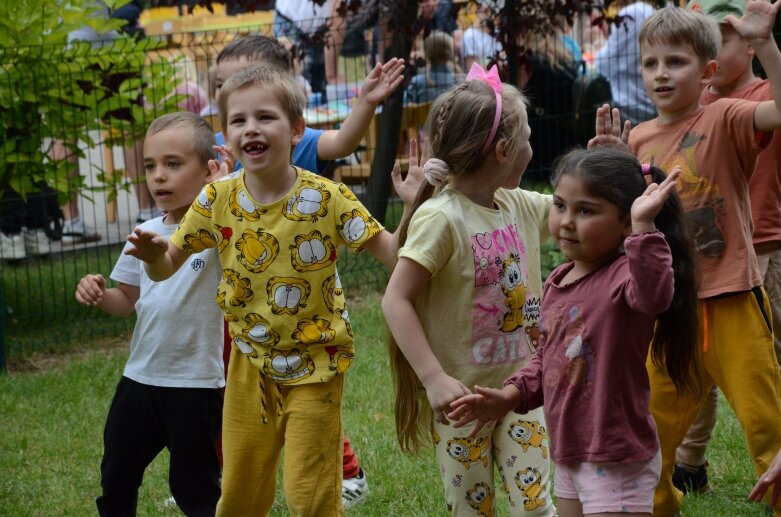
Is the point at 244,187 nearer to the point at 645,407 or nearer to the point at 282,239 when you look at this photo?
the point at 282,239

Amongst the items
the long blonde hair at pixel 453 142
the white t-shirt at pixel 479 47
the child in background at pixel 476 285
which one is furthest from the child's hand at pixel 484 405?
the white t-shirt at pixel 479 47

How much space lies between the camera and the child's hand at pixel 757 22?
3898 mm

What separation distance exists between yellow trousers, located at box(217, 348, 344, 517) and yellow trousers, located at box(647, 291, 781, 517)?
1.16 m

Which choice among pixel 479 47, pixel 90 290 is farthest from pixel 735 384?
pixel 479 47

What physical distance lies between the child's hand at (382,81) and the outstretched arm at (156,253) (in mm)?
872

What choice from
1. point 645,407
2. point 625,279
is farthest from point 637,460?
point 625,279

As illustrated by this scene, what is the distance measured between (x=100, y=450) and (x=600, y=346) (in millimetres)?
3198

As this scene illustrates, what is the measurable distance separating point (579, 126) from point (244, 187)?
638cm

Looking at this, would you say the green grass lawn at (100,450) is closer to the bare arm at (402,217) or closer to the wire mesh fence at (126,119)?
the wire mesh fence at (126,119)

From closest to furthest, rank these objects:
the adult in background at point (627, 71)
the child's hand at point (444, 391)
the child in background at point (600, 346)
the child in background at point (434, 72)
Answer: the child in background at point (600, 346) < the child's hand at point (444, 391) < the child in background at point (434, 72) < the adult in background at point (627, 71)

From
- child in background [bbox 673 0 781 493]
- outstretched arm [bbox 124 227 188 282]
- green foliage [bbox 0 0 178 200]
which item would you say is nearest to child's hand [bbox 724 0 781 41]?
child in background [bbox 673 0 781 493]

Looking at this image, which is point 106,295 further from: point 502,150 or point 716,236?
point 716,236

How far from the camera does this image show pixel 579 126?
9.77 metres

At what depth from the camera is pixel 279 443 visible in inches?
149
